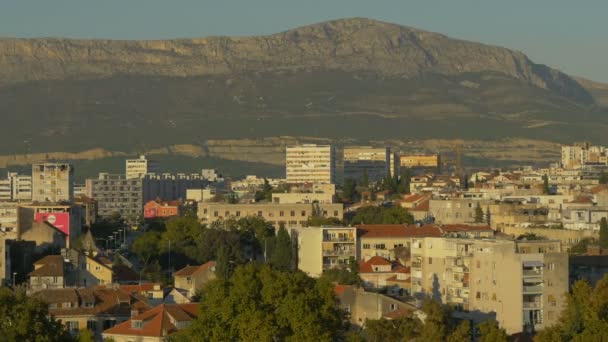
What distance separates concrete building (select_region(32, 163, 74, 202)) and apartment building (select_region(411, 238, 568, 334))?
69.0 m

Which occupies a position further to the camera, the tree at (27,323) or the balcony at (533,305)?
the balcony at (533,305)

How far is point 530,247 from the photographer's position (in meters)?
63.1

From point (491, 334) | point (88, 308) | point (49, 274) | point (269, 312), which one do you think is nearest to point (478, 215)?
point (49, 274)

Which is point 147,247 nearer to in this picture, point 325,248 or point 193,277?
point 325,248

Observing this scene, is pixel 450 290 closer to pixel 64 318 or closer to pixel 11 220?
pixel 64 318

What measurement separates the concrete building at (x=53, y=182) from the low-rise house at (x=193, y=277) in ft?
187

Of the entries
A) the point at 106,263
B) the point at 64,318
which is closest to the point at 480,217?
the point at 106,263

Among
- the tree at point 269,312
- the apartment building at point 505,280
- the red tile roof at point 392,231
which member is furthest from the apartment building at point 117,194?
the tree at point 269,312

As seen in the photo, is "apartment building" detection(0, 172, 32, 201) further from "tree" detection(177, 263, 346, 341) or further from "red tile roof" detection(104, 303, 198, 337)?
"tree" detection(177, 263, 346, 341)

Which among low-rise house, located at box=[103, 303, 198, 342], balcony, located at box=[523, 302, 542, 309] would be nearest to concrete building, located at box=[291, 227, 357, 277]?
balcony, located at box=[523, 302, 542, 309]

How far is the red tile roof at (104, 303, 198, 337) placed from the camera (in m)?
56.2

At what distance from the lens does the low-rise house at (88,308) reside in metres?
59.5

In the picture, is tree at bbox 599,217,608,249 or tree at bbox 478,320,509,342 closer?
tree at bbox 478,320,509,342

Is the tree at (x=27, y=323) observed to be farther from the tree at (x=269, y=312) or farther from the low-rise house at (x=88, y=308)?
the low-rise house at (x=88, y=308)
